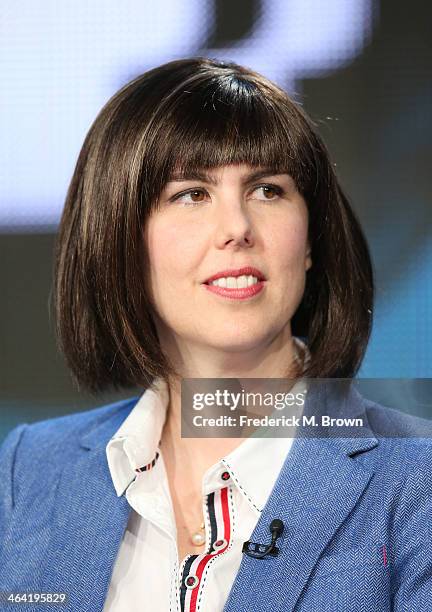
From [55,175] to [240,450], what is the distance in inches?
32.5

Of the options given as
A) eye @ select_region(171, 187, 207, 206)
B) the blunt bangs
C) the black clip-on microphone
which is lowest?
the black clip-on microphone

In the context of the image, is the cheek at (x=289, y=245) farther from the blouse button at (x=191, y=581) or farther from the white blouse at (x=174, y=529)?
the blouse button at (x=191, y=581)

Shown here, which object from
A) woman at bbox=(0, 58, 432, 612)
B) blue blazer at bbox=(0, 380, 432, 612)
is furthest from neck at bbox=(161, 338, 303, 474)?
blue blazer at bbox=(0, 380, 432, 612)

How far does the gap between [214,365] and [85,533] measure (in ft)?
1.25

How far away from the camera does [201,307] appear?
168 cm

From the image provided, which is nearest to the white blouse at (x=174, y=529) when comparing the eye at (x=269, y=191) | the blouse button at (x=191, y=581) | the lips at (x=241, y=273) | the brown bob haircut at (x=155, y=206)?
the blouse button at (x=191, y=581)

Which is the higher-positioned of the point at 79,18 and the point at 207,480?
the point at 79,18

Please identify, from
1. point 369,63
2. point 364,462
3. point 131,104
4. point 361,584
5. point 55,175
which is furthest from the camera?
point 55,175

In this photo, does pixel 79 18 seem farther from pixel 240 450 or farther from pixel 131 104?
pixel 240 450

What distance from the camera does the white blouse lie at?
1564mm

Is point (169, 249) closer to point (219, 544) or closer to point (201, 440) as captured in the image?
point (201, 440)

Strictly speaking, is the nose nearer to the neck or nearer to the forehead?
the forehead

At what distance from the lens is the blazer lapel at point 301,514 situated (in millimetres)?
1486

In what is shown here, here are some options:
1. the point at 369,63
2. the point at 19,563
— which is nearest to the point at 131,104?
the point at 369,63
